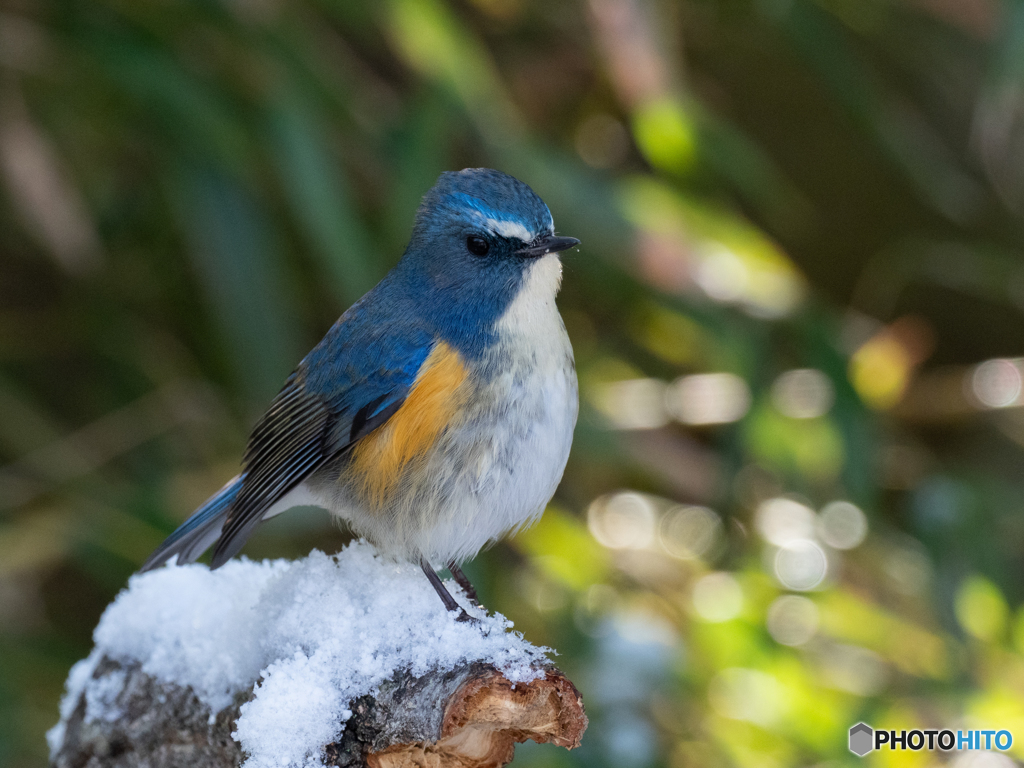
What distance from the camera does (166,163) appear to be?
9.10 feet

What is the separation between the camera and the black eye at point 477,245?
1.75m

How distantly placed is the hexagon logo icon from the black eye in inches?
50.9

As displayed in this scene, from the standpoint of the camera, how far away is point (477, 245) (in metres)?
1.75

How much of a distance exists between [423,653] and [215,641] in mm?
378

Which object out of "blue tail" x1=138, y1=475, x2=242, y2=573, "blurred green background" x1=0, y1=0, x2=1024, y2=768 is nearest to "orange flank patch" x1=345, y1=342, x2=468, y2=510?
"blue tail" x1=138, y1=475, x2=242, y2=573

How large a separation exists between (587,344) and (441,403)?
5.83 feet

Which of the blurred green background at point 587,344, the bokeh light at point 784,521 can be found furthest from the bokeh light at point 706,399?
the bokeh light at point 784,521

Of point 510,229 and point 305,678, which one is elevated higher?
point 510,229

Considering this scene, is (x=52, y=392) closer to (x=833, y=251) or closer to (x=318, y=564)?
(x=318, y=564)

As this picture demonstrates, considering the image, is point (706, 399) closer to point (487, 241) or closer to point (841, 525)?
point (841, 525)

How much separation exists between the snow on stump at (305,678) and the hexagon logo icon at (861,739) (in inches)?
39.5

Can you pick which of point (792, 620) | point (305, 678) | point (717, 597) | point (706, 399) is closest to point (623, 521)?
point (706, 399)

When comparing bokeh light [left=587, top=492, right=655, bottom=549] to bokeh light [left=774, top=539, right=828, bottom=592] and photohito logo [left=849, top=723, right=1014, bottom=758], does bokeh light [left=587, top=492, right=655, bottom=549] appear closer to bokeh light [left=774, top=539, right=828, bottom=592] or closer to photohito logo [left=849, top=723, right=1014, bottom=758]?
bokeh light [left=774, top=539, right=828, bottom=592]

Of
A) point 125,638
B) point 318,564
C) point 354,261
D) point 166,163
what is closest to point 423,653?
point 318,564
